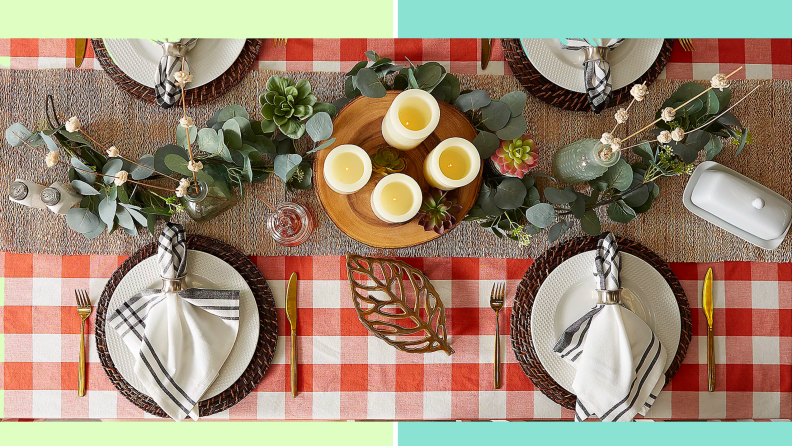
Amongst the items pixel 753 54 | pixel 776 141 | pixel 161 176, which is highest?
pixel 753 54

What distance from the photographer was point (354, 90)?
125 centimetres

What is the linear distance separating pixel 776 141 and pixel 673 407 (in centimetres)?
81

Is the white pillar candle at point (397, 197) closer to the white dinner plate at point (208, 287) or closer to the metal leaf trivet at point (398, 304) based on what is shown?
the metal leaf trivet at point (398, 304)

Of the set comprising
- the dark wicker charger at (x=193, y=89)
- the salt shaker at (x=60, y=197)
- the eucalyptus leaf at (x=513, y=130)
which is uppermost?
the dark wicker charger at (x=193, y=89)

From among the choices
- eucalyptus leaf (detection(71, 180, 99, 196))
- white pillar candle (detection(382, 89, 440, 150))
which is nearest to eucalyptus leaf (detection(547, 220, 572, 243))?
white pillar candle (detection(382, 89, 440, 150))

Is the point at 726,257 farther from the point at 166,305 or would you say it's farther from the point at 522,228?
the point at 166,305

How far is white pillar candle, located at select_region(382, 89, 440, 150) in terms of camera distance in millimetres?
1060

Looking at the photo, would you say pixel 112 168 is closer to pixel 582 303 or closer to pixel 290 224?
pixel 290 224

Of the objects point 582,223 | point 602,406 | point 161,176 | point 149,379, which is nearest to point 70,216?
point 161,176

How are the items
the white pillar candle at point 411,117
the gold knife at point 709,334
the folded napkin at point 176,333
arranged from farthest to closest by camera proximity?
the gold knife at point 709,334 → the folded napkin at point 176,333 → the white pillar candle at point 411,117

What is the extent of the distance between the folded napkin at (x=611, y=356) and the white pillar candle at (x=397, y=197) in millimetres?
576

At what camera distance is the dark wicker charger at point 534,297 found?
1.34 m

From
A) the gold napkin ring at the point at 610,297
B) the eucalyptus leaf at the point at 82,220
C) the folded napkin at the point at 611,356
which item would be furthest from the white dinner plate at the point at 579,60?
the eucalyptus leaf at the point at 82,220

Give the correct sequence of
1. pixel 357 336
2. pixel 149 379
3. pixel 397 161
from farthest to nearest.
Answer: pixel 357 336
pixel 149 379
pixel 397 161
